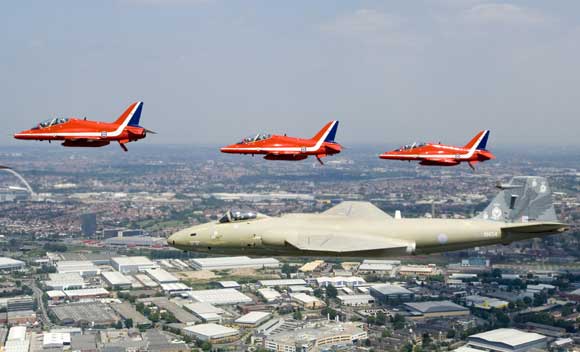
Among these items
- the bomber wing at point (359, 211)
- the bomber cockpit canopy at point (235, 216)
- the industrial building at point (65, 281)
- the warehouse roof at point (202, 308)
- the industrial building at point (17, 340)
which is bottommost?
the industrial building at point (17, 340)

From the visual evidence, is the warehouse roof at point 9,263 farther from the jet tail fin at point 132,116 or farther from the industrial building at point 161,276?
the jet tail fin at point 132,116

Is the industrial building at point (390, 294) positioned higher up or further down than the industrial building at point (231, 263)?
higher up

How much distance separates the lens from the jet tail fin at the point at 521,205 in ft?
159

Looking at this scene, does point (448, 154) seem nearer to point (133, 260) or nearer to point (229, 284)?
point (229, 284)

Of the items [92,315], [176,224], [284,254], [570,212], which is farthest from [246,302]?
[570,212]

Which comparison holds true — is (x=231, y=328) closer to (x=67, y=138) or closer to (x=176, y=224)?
(x=67, y=138)

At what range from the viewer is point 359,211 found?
156ft

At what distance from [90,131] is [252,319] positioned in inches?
2231

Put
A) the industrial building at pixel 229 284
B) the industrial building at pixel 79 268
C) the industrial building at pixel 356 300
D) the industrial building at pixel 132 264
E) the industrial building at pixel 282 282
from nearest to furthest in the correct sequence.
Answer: the industrial building at pixel 356 300
the industrial building at pixel 282 282
the industrial building at pixel 229 284
the industrial building at pixel 79 268
the industrial building at pixel 132 264

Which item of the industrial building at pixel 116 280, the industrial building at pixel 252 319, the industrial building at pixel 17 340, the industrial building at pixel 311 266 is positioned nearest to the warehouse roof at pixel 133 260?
the industrial building at pixel 116 280

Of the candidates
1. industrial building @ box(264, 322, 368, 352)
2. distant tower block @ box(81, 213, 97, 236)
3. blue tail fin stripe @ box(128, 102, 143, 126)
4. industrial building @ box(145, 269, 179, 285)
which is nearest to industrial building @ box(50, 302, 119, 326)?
industrial building @ box(145, 269, 179, 285)

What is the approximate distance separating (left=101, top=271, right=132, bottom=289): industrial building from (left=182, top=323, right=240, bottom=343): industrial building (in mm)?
31784

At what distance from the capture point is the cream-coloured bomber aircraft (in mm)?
45344

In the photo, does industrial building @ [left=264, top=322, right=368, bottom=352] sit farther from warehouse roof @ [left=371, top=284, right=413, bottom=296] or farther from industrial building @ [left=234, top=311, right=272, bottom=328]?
warehouse roof @ [left=371, top=284, right=413, bottom=296]
